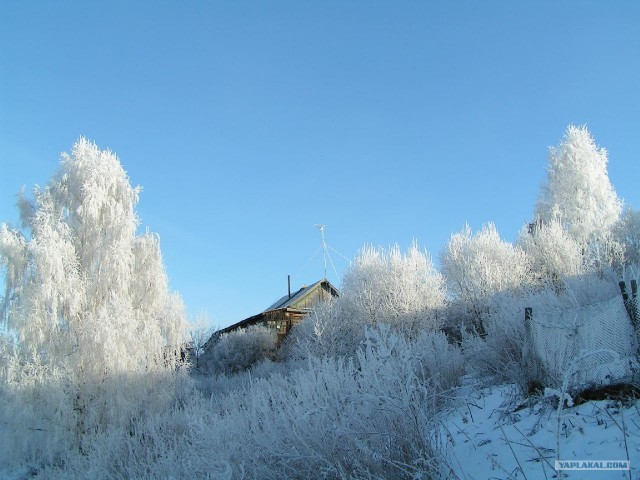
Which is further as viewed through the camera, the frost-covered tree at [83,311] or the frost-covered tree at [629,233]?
the frost-covered tree at [629,233]

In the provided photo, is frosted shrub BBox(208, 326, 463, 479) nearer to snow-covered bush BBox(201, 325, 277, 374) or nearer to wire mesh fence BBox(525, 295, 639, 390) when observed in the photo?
wire mesh fence BBox(525, 295, 639, 390)

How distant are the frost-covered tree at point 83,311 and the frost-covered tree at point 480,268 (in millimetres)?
12346

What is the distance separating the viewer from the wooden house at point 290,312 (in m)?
33.6

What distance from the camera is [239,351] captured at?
30.1 metres

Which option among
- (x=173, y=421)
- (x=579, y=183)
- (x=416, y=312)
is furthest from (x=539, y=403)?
(x=579, y=183)

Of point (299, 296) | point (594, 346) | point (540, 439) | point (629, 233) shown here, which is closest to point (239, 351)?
point (299, 296)

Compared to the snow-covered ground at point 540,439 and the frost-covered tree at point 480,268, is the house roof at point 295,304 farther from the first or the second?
the snow-covered ground at point 540,439

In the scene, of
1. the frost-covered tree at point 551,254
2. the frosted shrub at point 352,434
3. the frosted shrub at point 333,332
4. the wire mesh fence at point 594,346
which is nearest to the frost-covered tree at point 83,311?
the frosted shrub at point 352,434

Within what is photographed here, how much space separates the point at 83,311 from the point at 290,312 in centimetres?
2290

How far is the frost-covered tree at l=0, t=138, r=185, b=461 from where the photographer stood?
1076 cm

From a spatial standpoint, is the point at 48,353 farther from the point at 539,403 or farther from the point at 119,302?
the point at 539,403

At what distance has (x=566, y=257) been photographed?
787 inches

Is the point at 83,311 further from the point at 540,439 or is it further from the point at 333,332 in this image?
the point at 333,332

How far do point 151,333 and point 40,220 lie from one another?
4388 mm
